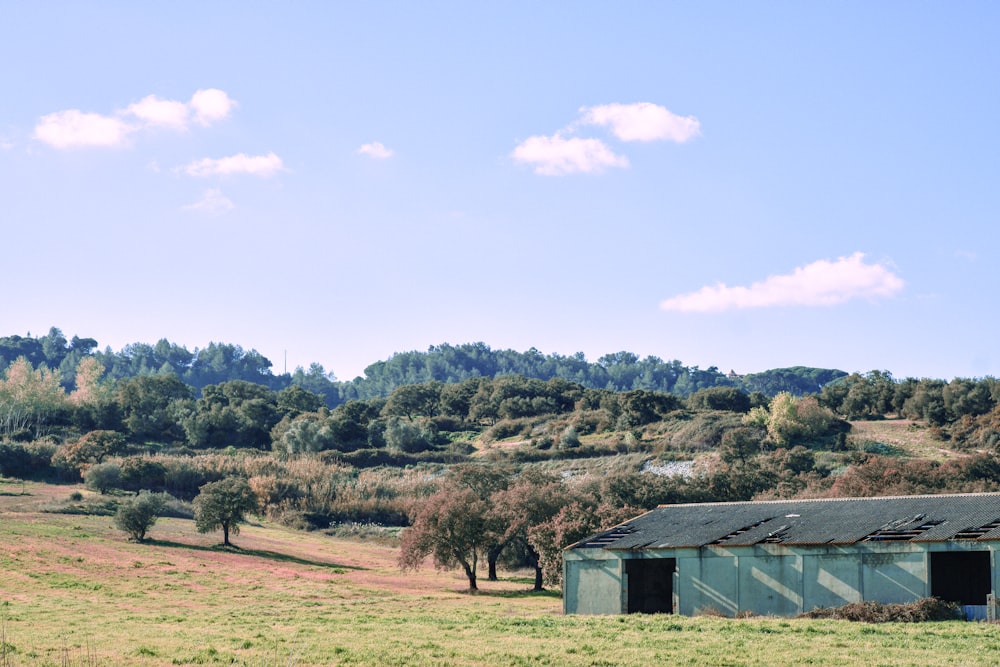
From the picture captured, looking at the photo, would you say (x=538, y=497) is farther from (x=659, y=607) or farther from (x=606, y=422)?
(x=606, y=422)

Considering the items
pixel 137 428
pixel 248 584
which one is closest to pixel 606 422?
pixel 137 428

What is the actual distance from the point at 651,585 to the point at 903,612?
13.2 meters

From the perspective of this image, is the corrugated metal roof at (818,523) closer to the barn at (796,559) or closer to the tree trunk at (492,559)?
the barn at (796,559)

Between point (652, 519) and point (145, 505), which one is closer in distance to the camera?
point (652, 519)

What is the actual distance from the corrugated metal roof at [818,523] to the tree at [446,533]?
10673 millimetres

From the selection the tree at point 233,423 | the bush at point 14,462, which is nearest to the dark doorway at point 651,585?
the bush at point 14,462

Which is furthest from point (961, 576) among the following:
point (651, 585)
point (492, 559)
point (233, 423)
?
point (233, 423)

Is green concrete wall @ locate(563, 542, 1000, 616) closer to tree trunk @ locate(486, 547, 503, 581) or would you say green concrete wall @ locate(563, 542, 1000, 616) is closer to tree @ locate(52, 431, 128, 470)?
tree trunk @ locate(486, 547, 503, 581)

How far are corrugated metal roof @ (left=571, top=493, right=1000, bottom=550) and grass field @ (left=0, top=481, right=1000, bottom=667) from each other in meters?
5.04

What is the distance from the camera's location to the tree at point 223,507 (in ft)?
230

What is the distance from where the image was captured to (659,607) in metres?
48.3

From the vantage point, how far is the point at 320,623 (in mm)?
38781

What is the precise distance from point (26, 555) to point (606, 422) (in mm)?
80975

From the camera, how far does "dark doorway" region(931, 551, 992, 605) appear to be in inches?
1715
